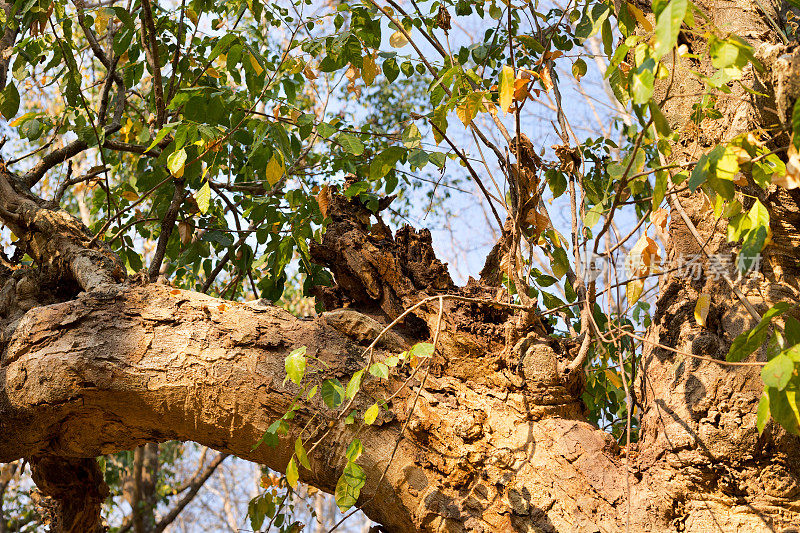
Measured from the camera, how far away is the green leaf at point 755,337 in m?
1.19

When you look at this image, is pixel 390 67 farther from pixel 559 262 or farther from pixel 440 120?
pixel 559 262

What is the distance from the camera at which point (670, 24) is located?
0.98 m

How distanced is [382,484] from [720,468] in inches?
31.7

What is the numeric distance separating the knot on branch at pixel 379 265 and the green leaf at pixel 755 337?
0.98 m

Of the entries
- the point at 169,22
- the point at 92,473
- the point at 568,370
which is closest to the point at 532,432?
the point at 568,370

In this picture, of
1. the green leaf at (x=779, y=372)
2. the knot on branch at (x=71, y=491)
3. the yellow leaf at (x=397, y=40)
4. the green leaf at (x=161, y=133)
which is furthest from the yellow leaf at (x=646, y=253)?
the knot on branch at (x=71, y=491)

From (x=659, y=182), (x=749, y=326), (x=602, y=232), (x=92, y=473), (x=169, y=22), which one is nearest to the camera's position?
(x=659, y=182)

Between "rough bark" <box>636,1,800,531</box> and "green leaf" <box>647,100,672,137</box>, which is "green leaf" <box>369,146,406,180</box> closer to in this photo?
"rough bark" <box>636,1,800,531</box>

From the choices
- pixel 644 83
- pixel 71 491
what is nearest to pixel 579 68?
pixel 644 83

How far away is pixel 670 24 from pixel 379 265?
131cm

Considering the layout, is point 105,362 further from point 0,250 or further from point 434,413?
point 0,250

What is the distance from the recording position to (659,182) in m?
1.29

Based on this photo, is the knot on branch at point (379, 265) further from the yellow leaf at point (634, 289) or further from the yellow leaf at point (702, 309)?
the yellow leaf at point (702, 309)

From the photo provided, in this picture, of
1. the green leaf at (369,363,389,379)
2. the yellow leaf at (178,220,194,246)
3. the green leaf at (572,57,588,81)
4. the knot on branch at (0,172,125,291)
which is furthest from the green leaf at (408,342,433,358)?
the yellow leaf at (178,220,194,246)
